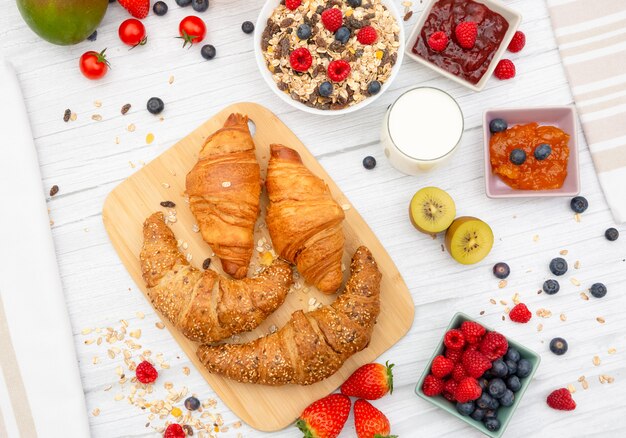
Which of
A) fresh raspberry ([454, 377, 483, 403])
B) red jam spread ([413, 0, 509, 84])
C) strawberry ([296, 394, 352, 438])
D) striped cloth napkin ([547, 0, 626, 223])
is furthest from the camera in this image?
striped cloth napkin ([547, 0, 626, 223])

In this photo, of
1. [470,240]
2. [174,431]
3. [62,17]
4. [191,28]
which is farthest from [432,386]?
[62,17]

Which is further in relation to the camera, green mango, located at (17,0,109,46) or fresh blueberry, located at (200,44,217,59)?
fresh blueberry, located at (200,44,217,59)

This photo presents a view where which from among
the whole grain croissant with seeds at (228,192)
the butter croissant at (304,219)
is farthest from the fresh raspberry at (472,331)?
the whole grain croissant with seeds at (228,192)

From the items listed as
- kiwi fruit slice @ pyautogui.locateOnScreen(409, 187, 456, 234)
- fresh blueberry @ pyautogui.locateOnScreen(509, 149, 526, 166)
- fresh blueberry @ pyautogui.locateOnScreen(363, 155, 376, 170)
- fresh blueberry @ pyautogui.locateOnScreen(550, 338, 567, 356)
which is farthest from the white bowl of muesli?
fresh blueberry @ pyautogui.locateOnScreen(550, 338, 567, 356)

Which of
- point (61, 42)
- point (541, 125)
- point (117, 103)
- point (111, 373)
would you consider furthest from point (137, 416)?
point (541, 125)

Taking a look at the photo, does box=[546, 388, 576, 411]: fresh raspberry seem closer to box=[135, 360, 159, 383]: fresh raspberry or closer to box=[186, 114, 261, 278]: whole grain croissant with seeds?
box=[186, 114, 261, 278]: whole grain croissant with seeds

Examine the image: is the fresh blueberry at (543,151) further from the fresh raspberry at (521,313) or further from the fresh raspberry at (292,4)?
the fresh raspberry at (292,4)

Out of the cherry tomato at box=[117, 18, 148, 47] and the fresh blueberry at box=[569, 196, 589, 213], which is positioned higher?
the cherry tomato at box=[117, 18, 148, 47]

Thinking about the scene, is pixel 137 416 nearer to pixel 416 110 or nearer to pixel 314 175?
pixel 314 175
